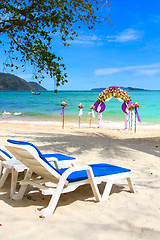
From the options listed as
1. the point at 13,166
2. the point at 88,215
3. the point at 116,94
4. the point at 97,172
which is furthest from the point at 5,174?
the point at 116,94

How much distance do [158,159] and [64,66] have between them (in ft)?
9.66

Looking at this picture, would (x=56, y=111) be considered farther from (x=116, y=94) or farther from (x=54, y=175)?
(x=54, y=175)

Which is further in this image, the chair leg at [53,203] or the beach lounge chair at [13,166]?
the beach lounge chair at [13,166]

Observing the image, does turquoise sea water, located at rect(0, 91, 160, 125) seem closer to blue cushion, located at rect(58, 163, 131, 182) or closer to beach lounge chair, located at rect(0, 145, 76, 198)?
beach lounge chair, located at rect(0, 145, 76, 198)

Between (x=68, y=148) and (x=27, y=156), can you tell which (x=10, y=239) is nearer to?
(x=27, y=156)

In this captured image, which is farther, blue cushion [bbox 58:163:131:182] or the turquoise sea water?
the turquoise sea water

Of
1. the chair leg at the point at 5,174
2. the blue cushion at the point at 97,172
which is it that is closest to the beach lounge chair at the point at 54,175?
the blue cushion at the point at 97,172

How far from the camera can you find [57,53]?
543 centimetres

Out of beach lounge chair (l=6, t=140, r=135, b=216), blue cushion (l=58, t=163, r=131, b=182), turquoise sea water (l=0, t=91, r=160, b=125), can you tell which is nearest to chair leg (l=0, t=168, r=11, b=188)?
beach lounge chair (l=6, t=140, r=135, b=216)

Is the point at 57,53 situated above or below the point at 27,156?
above

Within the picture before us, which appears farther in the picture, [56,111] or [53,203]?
[56,111]

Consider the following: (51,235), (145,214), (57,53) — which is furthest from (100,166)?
(57,53)

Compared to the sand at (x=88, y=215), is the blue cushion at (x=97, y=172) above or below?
above

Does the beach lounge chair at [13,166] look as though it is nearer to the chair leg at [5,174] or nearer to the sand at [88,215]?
the chair leg at [5,174]
